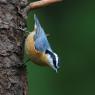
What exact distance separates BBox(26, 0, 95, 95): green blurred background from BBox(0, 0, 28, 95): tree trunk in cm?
266

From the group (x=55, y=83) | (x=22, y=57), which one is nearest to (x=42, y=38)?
(x=22, y=57)

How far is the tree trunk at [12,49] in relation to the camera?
5.66 meters

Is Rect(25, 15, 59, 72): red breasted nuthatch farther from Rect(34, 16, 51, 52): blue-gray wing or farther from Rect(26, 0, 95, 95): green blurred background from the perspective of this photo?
Rect(26, 0, 95, 95): green blurred background

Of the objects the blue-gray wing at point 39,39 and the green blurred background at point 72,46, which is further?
the green blurred background at point 72,46

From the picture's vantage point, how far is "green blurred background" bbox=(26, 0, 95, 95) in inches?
346

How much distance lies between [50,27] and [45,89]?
3.13 feet

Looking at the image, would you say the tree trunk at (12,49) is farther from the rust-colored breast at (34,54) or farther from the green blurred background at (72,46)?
the green blurred background at (72,46)

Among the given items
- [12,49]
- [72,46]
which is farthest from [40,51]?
[72,46]

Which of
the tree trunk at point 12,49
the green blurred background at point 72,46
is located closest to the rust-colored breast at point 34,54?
the tree trunk at point 12,49

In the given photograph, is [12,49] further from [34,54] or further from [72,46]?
[72,46]

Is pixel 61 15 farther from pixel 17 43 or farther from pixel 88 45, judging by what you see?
pixel 17 43

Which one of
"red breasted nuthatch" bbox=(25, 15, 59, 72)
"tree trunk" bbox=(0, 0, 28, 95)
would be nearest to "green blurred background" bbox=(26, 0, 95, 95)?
"red breasted nuthatch" bbox=(25, 15, 59, 72)

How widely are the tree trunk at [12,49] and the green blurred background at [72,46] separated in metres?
2.66

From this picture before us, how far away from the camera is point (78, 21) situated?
→ 9.00 metres
